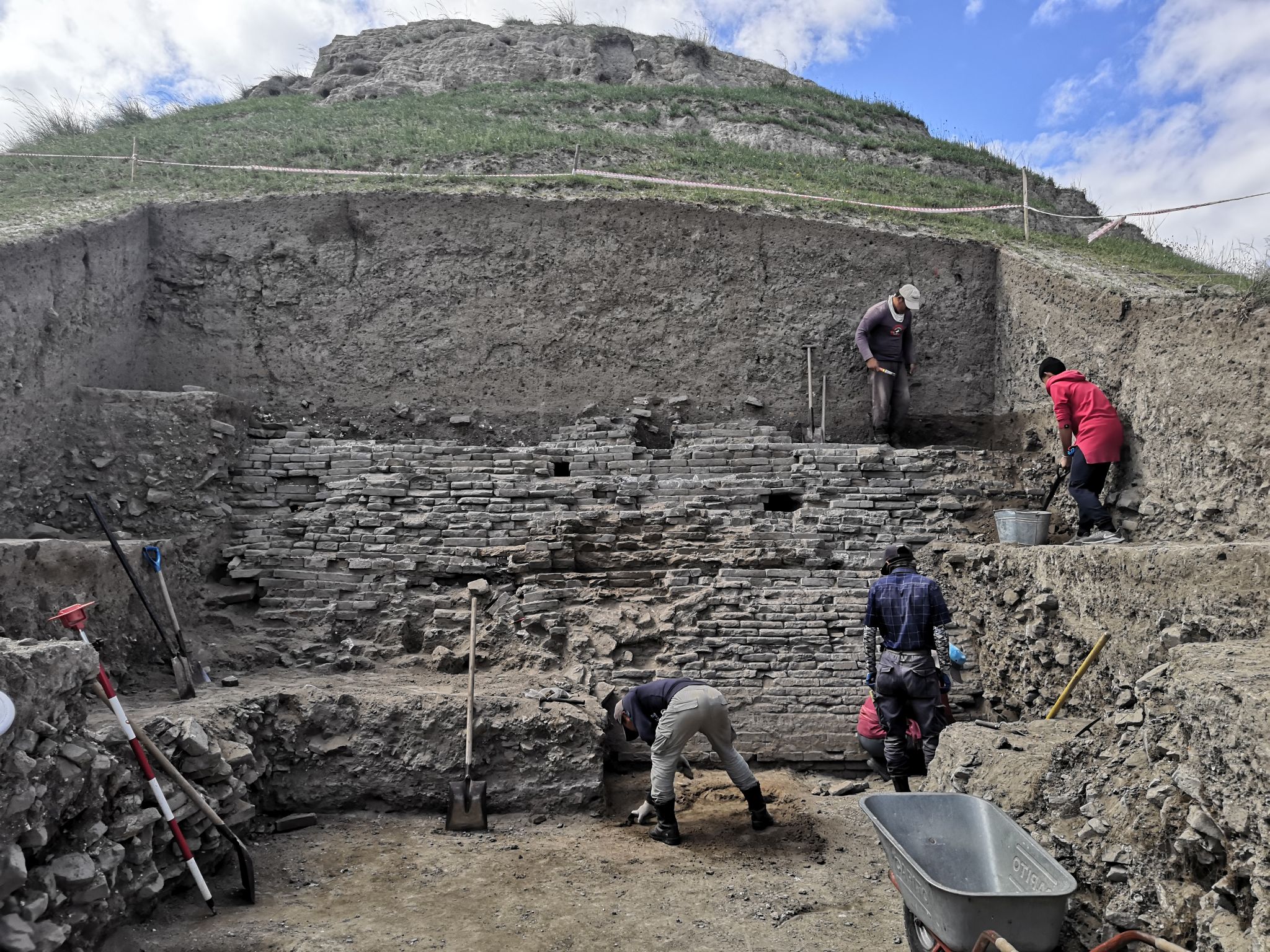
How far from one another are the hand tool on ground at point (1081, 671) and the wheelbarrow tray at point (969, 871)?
5.77 feet

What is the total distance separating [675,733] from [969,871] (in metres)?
1.88

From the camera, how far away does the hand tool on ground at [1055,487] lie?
7.01m

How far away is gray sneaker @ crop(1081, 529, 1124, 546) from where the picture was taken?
20.2 ft

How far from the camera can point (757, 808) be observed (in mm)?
5266

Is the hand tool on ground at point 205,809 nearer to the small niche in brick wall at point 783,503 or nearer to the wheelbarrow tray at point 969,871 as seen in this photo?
the wheelbarrow tray at point 969,871

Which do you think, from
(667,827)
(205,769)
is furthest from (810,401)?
(205,769)

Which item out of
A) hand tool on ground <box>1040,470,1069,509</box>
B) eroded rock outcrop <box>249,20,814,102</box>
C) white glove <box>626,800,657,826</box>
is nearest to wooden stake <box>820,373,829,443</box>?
hand tool on ground <box>1040,470,1069,509</box>

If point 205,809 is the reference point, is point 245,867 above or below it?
below

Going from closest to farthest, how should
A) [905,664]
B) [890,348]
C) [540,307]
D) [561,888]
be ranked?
[561,888]
[905,664]
[890,348]
[540,307]

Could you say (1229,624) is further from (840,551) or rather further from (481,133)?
(481,133)

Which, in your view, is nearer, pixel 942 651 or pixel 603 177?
pixel 942 651

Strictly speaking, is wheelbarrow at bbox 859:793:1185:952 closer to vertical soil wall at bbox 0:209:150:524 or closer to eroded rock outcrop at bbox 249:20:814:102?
vertical soil wall at bbox 0:209:150:524

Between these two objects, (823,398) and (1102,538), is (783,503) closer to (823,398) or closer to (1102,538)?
(823,398)

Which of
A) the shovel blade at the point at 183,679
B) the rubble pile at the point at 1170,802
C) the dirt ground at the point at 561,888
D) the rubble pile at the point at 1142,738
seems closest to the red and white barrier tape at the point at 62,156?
the shovel blade at the point at 183,679
